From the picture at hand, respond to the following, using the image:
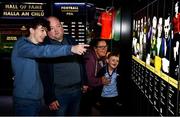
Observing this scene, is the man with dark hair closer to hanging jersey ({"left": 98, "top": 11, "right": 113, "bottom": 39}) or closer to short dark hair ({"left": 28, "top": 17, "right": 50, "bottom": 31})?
short dark hair ({"left": 28, "top": 17, "right": 50, "bottom": 31})

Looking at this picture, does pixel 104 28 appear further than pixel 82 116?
Yes

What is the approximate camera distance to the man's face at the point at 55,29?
428 centimetres

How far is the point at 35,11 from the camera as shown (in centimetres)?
851

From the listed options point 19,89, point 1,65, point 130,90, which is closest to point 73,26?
point 1,65

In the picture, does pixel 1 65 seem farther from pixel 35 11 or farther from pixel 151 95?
pixel 151 95

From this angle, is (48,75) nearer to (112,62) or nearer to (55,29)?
(55,29)

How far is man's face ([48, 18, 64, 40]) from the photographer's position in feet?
14.0

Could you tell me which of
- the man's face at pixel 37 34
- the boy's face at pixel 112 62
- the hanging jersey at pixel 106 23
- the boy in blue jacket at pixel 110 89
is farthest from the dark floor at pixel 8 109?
the man's face at pixel 37 34

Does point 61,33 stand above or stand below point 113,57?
above

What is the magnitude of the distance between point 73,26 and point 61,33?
439cm

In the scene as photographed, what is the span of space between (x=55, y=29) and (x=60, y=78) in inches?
23.7

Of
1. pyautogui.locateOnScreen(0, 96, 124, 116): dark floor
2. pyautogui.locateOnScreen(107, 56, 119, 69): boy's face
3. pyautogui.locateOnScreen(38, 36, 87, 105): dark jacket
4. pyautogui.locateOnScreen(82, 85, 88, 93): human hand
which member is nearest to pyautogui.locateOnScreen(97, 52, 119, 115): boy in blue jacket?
pyautogui.locateOnScreen(107, 56, 119, 69): boy's face

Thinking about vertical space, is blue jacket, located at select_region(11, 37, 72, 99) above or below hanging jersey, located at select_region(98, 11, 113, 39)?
below

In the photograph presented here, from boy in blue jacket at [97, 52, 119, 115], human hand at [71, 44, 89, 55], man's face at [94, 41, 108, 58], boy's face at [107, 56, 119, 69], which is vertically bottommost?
boy in blue jacket at [97, 52, 119, 115]
